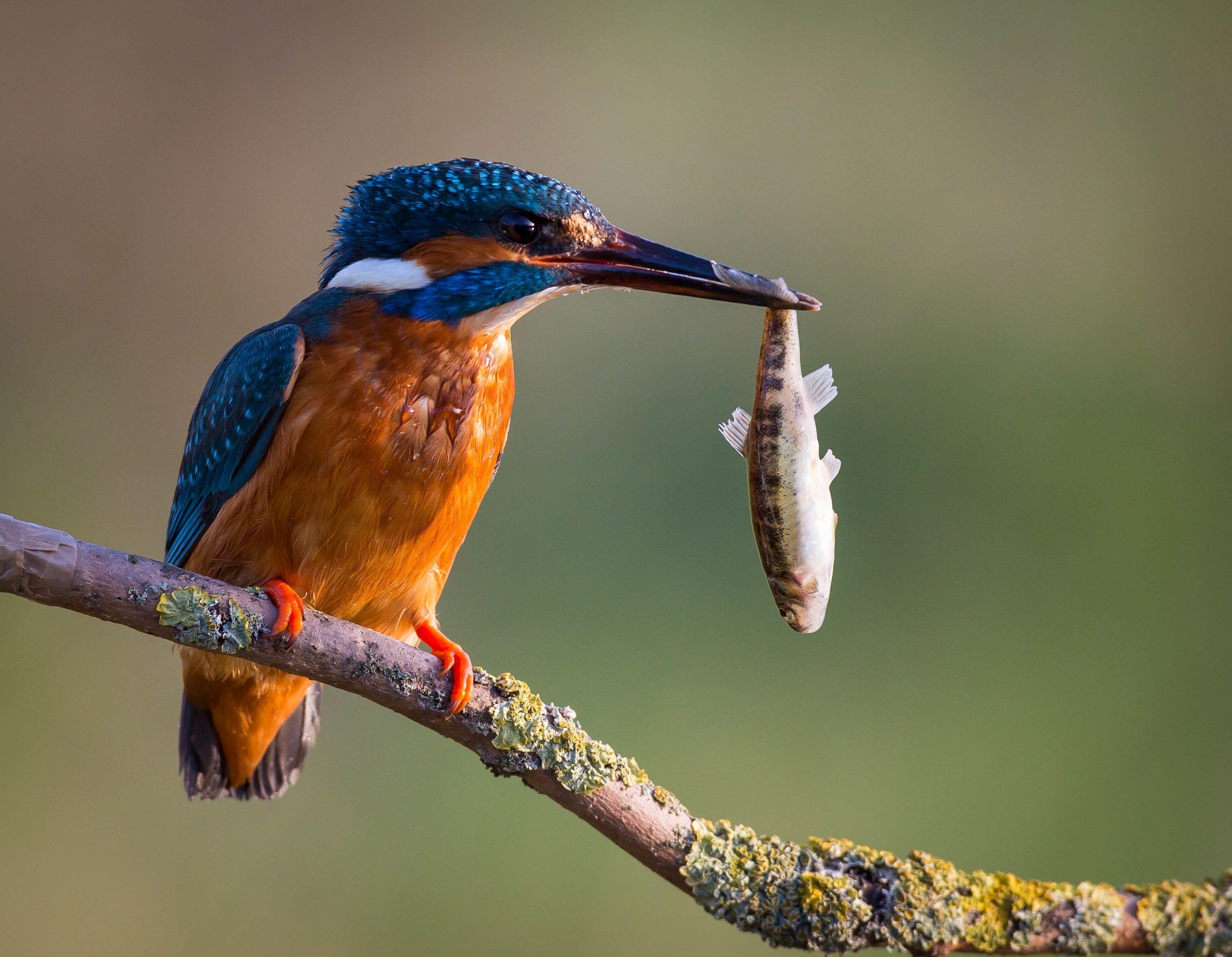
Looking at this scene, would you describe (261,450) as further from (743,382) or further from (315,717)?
(743,382)

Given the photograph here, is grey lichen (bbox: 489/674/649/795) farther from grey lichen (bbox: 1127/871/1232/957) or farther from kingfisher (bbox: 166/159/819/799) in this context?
grey lichen (bbox: 1127/871/1232/957)

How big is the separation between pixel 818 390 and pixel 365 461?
2.11ft

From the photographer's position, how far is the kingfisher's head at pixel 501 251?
1.43 meters

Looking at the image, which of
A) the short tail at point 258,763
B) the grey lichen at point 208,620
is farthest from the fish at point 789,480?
the short tail at point 258,763

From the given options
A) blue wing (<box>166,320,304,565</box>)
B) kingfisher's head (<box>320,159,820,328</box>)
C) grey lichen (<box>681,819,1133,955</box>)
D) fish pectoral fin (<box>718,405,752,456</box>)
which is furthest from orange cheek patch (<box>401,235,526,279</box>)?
A: grey lichen (<box>681,819,1133,955</box>)

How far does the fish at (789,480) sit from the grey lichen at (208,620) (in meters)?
0.63

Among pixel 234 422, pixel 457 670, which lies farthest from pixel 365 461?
pixel 457 670

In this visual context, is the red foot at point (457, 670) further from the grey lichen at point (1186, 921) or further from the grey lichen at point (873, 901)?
the grey lichen at point (1186, 921)

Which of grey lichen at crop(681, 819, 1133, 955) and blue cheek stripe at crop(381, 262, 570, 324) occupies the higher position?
blue cheek stripe at crop(381, 262, 570, 324)

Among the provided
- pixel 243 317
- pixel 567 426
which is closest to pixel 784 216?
pixel 567 426

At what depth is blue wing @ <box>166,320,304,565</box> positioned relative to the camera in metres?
1.51

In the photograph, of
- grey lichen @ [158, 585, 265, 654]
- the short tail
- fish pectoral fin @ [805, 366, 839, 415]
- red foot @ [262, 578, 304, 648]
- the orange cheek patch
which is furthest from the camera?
the short tail

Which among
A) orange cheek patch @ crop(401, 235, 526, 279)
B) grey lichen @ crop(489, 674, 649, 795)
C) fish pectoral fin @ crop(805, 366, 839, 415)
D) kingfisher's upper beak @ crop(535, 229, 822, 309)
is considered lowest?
grey lichen @ crop(489, 674, 649, 795)

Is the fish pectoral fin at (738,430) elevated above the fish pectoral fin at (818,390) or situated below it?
below
